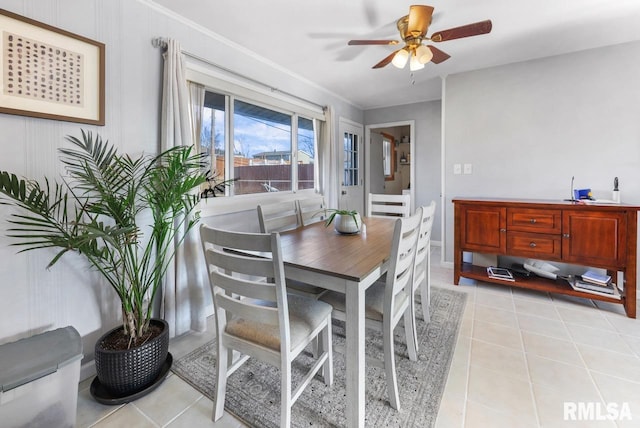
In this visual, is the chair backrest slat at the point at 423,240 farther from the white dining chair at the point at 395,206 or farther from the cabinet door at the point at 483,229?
the cabinet door at the point at 483,229

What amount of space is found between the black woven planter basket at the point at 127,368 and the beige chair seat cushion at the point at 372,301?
3.17ft

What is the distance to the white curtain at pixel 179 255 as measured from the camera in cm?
196

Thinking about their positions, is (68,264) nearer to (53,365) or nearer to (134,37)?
(53,365)

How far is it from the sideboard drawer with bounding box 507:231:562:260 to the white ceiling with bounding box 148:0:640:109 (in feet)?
5.66

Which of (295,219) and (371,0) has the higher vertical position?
(371,0)

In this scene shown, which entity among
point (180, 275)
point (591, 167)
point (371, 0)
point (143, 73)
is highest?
point (371, 0)

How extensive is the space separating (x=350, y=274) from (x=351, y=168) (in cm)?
375

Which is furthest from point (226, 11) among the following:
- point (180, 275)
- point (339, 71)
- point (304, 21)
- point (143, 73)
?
point (180, 275)

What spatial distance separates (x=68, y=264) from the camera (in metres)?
1.61

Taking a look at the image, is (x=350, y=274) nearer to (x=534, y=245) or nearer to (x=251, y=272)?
(x=251, y=272)

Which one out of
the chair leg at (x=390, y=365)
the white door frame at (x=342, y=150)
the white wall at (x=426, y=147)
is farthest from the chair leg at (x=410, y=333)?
the white wall at (x=426, y=147)

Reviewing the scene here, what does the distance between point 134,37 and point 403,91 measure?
3.23m

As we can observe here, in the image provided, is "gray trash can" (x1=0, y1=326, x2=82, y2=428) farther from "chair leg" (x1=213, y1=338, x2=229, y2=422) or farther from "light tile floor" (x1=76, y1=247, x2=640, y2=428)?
"chair leg" (x1=213, y1=338, x2=229, y2=422)

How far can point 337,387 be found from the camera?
5.08 ft
